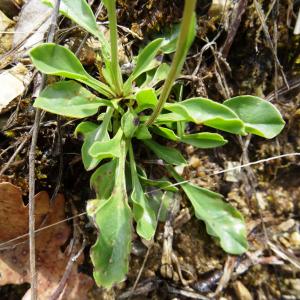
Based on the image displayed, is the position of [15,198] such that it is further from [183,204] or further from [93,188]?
[183,204]

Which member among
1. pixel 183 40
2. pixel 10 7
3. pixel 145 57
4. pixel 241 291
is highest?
pixel 183 40

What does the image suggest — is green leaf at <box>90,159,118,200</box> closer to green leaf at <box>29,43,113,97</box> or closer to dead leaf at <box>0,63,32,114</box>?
green leaf at <box>29,43,113,97</box>

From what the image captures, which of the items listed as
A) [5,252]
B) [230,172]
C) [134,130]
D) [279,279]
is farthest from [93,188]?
[279,279]

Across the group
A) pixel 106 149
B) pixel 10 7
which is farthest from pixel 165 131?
pixel 10 7

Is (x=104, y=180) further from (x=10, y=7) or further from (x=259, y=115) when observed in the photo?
(x=10, y=7)

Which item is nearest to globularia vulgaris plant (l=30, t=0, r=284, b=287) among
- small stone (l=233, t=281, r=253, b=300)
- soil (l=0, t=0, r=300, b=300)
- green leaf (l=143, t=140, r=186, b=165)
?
green leaf (l=143, t=140, r=186, b=165)

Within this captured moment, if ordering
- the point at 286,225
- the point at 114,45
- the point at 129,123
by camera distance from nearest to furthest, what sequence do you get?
the point at 114,45
the point at 129,123
the point at 286,225

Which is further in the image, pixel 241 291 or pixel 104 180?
pixel 241 291

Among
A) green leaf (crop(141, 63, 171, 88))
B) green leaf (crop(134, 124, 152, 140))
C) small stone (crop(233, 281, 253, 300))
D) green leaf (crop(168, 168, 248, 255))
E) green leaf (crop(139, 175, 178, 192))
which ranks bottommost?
small stone (crop(233, 281, 253, 300))
